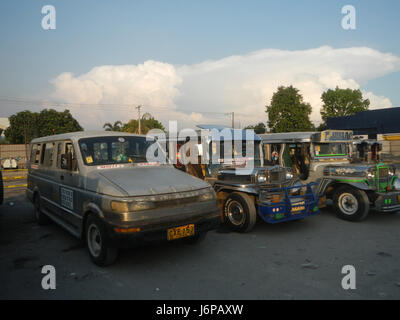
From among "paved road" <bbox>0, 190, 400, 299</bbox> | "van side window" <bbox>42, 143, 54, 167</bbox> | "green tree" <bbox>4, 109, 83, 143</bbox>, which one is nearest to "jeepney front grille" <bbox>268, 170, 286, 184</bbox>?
"paved road" <bbox>0, 190, 400, 299</bbox>

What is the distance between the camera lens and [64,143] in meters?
5.36

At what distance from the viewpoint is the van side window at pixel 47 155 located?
591 centimetres

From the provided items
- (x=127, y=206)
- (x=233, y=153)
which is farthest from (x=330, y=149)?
(x=127, y=206)

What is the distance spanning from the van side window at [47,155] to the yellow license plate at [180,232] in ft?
10.8

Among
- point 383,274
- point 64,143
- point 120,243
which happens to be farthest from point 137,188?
point 383,274

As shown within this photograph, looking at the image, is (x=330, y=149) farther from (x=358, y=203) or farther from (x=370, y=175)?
(x=358, y=203)

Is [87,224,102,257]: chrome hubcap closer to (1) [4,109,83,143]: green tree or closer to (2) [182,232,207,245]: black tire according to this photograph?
(2) [182,232,207,245]: black tire

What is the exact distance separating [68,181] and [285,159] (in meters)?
6.80

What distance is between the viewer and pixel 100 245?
4062 millimetres

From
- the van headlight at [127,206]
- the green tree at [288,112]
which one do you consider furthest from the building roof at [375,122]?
the van headlight at [127,206]

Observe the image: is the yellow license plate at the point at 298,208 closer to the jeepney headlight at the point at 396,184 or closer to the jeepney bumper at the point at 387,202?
the jeepney bumper at the point at 387,202

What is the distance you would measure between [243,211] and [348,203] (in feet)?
9.61

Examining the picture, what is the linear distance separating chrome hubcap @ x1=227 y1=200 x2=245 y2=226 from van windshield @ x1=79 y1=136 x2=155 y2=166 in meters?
2.17
